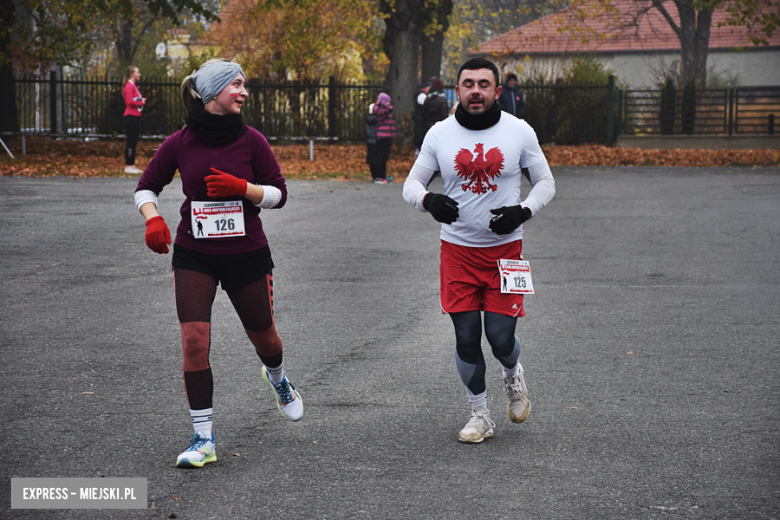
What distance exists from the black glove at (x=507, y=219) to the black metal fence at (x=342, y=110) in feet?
80.1

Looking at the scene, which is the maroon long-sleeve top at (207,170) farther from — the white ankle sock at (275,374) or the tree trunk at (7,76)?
the tree trunk at (7,76)

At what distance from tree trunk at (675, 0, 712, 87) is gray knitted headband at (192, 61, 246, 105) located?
36692 mm

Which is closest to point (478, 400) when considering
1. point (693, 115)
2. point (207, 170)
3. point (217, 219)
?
point (217, 219)

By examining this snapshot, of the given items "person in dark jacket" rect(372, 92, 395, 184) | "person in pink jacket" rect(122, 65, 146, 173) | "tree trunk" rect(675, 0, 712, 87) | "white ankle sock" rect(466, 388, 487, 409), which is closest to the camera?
"white ankle sock" rect(466, 388, 487, 409)

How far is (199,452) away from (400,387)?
1.64m

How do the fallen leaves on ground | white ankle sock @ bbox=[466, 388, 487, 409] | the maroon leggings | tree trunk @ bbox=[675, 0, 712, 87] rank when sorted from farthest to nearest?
1. tree trunk @ bbox=[675, 0, 712, 87]
2. the fallen leaves on ground
3. white ankle sock @ bbox=[466, 388, 487, 409]
4. the maroon leggings

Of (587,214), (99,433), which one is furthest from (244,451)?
(587,214)

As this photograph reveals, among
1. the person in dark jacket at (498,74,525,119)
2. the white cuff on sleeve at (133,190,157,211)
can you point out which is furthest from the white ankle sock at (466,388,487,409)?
the person in dark jacket at (498,74,525,119)

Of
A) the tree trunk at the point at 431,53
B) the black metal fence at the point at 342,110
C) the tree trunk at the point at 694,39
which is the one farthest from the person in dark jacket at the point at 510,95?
the tree trunk at the point at 694,39

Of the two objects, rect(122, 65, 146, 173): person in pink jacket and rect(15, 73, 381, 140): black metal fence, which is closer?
rect(122, 65, 146, 173): person in pink jacket

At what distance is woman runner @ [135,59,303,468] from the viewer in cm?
431

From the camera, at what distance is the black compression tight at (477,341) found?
463 cm

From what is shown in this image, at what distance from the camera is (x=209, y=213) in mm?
4344

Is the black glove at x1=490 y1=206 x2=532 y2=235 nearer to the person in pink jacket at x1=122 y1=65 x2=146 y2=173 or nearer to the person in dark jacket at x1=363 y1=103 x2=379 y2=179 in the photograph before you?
the person in dark jacket at x1=363 y1=103 x2=379 y2=179
